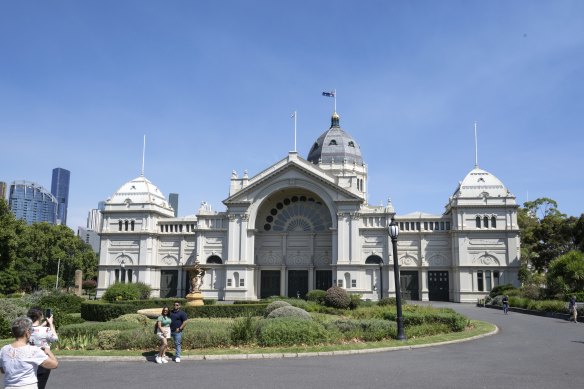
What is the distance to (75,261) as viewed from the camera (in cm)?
8981

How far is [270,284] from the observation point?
214 ft

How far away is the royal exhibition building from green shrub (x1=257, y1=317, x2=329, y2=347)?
3837 cm

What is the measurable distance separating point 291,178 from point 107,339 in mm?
44369

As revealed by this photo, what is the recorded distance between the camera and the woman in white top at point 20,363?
297 inches

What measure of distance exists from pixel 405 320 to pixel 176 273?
156 feet

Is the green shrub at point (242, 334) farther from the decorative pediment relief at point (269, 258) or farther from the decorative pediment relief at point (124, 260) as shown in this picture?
the decorative pediment relief at point (124, 260)

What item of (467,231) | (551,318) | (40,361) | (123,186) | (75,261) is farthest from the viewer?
(75,261)

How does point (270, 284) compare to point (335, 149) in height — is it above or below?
below

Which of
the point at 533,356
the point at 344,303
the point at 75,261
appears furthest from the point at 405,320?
the point at 75,261

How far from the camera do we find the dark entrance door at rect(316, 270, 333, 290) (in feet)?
209

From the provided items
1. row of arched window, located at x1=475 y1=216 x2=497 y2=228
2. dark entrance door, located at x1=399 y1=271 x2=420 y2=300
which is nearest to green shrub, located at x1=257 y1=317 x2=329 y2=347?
dark entrance door, located at x1=399 y1=271 x2=420 y2=300

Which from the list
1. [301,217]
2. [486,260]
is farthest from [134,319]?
[486,260]

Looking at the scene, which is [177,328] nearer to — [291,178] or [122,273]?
[291,178]

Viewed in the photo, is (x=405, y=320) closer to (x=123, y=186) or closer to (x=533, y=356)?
(x=533, y=356)
